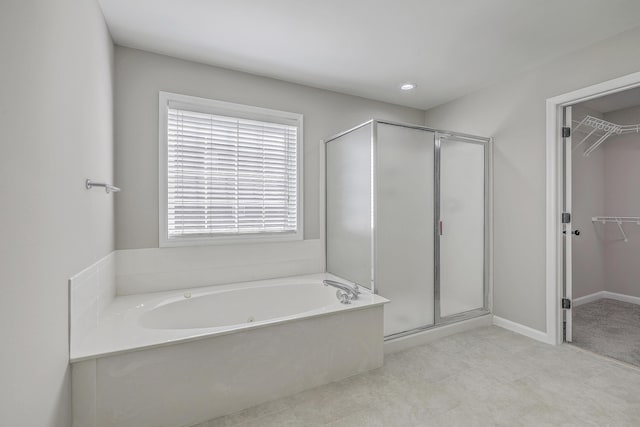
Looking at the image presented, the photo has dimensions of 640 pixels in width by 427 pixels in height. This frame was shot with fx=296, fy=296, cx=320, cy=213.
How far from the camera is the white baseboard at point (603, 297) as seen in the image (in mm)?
3523

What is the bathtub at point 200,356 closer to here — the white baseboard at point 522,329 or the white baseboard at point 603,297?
the white baseboard at point 522,329

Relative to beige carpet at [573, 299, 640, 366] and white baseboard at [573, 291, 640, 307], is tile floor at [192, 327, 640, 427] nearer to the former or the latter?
beige carpet at [573, 299, 640, 366]

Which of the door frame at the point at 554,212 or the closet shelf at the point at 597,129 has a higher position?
the closet shelf at the point at 597,129

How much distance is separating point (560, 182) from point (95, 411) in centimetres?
352

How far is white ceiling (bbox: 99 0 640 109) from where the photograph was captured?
72.9 inches

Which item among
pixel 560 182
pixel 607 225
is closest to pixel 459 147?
pixel 560 182

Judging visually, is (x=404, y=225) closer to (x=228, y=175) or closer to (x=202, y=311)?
(x=228, y=175)

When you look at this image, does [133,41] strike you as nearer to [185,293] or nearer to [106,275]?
[106,275]

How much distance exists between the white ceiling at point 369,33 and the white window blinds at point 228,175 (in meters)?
0.55

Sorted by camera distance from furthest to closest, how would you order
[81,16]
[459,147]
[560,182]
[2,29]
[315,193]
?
[315,193] < [459,147] < [560,182] < [81,16] < [2,29]

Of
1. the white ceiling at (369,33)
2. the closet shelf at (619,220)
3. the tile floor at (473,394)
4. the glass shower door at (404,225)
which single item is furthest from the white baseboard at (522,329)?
the white ceiling at (369,33)

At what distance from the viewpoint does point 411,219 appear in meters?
2.61

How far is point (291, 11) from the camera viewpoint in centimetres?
189

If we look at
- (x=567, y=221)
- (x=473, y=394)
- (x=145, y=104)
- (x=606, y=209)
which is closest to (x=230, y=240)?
(x=145, y=104)
